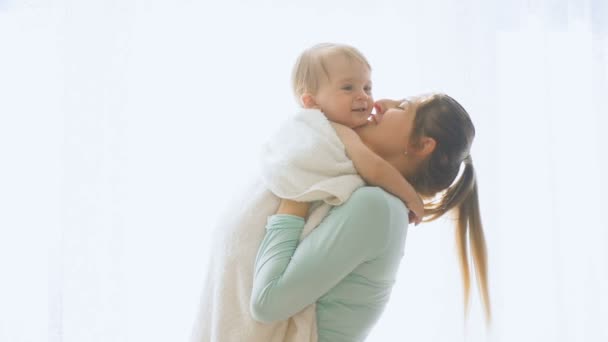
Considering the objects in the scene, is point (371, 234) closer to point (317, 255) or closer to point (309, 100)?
point (317, 255)

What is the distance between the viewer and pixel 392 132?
1298mm

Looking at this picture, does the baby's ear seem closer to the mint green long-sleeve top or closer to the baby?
the baby

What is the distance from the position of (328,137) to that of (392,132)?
150mm

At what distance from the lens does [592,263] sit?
2.37m

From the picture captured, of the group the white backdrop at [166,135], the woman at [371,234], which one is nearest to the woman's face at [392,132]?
the woman at [371,234]

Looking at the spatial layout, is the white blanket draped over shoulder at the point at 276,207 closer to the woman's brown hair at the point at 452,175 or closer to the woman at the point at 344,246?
the woman at the point at 344,246

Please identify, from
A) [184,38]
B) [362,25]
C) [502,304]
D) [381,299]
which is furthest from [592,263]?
[184,38]

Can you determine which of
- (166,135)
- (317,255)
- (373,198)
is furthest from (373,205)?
(166,135)

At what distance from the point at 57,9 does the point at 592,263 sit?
6.28 ft

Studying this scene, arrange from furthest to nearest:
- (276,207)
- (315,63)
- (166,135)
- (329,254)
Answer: (166,135), (315,63), (276,207), (329,254)

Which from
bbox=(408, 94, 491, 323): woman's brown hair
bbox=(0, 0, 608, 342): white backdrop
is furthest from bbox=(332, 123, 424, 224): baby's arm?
bbox=(0, 0, 608, 342): white backdrop

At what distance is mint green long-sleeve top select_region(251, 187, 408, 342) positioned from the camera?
3.67 feet

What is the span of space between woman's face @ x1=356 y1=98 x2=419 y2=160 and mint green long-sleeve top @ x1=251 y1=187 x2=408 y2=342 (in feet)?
0.43

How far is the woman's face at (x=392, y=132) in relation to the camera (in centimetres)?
129
